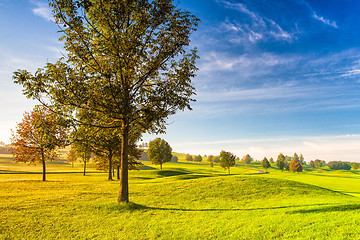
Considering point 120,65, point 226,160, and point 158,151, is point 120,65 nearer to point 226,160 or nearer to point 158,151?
point 158,151

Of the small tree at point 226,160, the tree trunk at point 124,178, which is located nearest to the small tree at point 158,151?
the small tree at point 226,160

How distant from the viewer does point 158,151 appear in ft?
231

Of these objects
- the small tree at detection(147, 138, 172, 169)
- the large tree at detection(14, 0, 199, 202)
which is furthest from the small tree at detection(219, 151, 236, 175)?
the large tree at detection(14, 0, 199, 202)

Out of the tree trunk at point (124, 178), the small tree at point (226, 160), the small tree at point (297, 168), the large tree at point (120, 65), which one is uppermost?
the large tree at point (120, 65)

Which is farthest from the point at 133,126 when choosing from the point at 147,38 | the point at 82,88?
the point at 147,38

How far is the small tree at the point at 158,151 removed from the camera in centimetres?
6969

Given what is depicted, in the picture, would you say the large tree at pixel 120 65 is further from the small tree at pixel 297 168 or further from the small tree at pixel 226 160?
the small tree at pixel 297 168

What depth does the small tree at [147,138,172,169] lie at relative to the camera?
6969 cm

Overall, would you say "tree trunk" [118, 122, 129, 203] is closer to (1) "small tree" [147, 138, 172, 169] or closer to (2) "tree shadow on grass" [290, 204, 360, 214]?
(2) "tree shadow on grass" [290, 204, 360, 214]

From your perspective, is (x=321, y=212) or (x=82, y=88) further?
(x=82, y=88)

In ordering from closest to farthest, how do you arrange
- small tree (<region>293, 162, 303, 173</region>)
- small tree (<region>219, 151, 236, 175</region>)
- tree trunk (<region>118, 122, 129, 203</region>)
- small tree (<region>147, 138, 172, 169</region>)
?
tree trunk (<region>118, 122, 129, 203</region>)
small tree (<region>147, 138, 172, 169</region>)
small tree (<region>219, 151, 236, 175</region>)
small tree (<region>293, 162, 303, 173</region>)

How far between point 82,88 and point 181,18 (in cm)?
924

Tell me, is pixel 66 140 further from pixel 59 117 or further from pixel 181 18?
pixel 181 18

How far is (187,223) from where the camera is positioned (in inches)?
417
